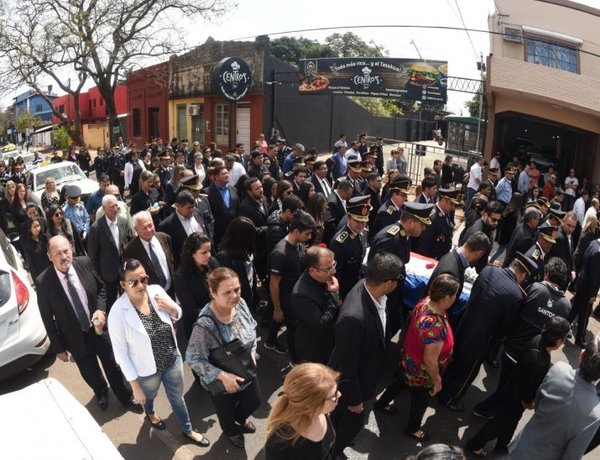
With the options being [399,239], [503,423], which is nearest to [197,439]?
[503,423]

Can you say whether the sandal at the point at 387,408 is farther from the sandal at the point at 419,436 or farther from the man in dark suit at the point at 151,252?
the man in dark suit at the point at 151,252

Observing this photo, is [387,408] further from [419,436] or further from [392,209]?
[392,209]

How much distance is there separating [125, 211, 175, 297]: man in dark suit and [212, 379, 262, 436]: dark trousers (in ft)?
5.52

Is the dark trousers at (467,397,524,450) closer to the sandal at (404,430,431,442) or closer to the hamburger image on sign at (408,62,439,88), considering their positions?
the sandal at (404,430,431,442)

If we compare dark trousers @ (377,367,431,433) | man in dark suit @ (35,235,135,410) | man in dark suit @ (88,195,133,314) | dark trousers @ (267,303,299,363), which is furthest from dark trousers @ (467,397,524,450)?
man in dark suit @ (88,195,133,314)

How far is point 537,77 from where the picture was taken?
13.6 meters

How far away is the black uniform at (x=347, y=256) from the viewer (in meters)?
4.98

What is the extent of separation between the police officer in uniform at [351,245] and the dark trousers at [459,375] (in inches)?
55.5

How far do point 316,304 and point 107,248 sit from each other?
10.0 ft

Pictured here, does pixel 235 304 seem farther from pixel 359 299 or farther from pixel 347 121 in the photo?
pixel 347 121

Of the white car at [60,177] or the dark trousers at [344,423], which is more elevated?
the white car at [60,177]

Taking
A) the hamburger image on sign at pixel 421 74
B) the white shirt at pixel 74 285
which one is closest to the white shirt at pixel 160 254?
the white shirt at pixel 74 285

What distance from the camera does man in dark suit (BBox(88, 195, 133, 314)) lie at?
5508 mm

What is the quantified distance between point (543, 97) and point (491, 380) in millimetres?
11307
